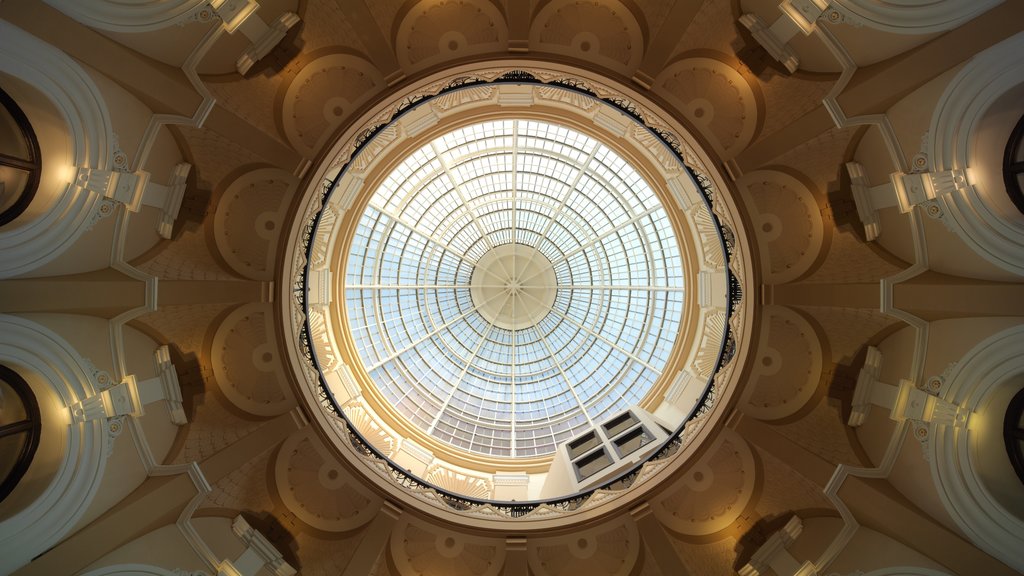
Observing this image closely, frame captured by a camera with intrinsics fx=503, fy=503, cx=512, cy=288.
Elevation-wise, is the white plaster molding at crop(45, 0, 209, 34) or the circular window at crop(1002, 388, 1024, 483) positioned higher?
the white plaster molding at crop(45, 0, 209, 34)

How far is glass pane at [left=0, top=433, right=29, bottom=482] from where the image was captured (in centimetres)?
877

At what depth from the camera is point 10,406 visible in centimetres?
895

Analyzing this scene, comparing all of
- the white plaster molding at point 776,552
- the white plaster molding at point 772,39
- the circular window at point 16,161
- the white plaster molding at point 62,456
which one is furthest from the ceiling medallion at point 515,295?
the circular window at point 16,161

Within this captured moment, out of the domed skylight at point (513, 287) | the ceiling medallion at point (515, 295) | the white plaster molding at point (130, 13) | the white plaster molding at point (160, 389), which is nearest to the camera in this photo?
the white plaster molding at point (130, 13)

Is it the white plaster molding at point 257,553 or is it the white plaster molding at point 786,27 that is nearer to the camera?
the white plaster molding at point 786,27

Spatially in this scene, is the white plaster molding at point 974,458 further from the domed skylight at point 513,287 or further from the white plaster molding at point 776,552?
the domed skylight at point 513,287

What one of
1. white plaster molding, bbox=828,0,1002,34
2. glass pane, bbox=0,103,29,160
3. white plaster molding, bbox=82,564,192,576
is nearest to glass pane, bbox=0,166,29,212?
glass pane, bbox=0,103,29,160

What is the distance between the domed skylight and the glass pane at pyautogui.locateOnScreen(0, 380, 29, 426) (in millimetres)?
12236

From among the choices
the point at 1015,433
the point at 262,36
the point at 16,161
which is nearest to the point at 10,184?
the point at 16,161

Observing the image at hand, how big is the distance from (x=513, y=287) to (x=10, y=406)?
1883 cm

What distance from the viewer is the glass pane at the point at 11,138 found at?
8.55 m

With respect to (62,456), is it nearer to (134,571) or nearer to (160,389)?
(160,389)

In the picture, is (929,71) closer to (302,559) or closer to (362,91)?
(362,91)

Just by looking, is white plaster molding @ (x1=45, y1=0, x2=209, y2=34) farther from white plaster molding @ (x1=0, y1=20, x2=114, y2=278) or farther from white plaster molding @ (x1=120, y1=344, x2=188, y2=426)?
white plaster molding @ (x1=120, y1=344, x2=188, y2=426)
